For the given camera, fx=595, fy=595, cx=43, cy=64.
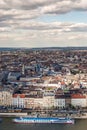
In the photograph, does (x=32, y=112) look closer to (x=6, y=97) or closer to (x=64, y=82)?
(x=6, y=97)

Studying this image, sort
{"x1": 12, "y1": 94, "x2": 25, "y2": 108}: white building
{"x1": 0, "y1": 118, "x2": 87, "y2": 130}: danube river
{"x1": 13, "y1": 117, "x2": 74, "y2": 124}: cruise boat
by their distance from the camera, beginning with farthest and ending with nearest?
{"x1": 12, "y1": 94, "x2": 25, "y2": 108}: white building, {"x1": 13, "y1": 117, "x2": 74, "y2": 124}: cruise boat, {"x1": 0, "y1": 118, "x2": 87, "y2": 130}: danube river

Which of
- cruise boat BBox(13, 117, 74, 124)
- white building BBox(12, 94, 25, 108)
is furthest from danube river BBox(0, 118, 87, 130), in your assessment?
white building BBox(12, 94, 25, 108)

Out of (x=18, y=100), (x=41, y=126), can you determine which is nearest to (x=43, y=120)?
(x=41, y=126)

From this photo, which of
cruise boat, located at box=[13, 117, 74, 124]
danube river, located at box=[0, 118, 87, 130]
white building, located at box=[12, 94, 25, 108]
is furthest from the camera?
white building, located at box=[12, 94, 25, 108]

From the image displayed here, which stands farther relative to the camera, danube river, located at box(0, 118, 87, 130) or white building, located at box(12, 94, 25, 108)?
white building, located at box(12, 94, 25, 108)

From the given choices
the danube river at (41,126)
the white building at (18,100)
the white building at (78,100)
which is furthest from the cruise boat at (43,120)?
the white building at (78,100)

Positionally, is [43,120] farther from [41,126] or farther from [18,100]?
[18,100]

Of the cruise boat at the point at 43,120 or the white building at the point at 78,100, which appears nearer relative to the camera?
the cruise boat at the point at 43,120

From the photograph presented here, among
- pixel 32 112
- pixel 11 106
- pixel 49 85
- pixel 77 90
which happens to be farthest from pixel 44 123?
pixel 49 85

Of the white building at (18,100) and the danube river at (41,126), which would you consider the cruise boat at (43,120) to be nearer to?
the danube river at (41,126)

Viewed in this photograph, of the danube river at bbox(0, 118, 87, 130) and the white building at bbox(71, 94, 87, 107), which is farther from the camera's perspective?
the white building at bbox(71, 94, 87, 107)

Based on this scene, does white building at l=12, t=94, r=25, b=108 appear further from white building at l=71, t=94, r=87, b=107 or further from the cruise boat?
the cruise boat

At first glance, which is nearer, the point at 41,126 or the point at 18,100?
the point at 41,126

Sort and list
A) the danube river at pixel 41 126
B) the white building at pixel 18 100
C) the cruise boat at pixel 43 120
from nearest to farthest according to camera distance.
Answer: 1. the danube river at pixel 41 126
2. the cruise boat at pixel 43 120
3. the white building at pixel 18 100
